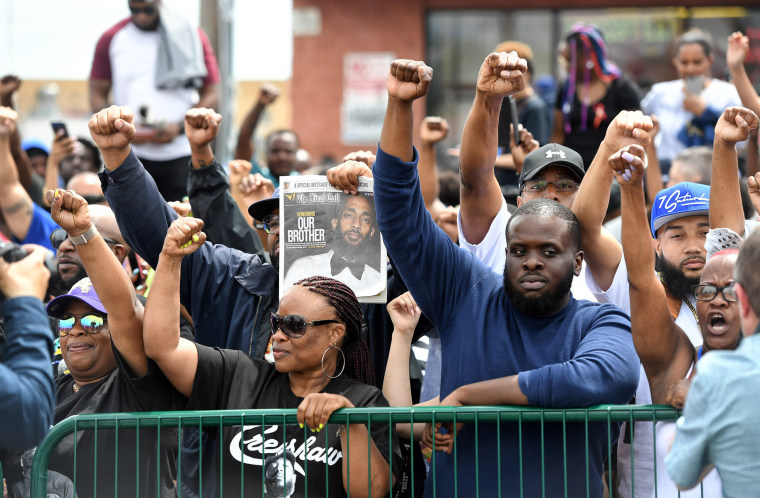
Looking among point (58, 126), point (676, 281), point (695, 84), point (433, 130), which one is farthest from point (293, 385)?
point (695, 84)

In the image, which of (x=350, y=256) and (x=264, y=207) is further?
(x=264, y=207)

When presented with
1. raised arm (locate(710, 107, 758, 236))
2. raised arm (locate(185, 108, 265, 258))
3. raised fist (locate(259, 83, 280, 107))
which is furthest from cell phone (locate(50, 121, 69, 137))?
raised arm (locate(710, 107, 758, 236))

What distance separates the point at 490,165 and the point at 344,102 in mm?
11308

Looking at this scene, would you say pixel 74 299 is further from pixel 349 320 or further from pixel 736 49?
pixel 736 49

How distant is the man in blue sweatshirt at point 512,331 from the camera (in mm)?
3748

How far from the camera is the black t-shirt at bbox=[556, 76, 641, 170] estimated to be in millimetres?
7641

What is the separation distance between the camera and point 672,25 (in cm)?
1488

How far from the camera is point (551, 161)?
4.87 metres

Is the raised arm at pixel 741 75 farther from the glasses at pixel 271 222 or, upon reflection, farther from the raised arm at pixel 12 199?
the raised arm at pixel 12 199

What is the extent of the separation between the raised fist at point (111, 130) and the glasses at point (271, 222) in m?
0.79

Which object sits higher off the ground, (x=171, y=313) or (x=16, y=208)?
(x=16, y=208)

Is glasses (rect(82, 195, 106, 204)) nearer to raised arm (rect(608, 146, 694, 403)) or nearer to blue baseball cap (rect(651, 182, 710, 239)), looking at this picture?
blue baseball cap (rect(651, 182, 710, 239))

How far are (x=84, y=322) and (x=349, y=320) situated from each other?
3.71ft

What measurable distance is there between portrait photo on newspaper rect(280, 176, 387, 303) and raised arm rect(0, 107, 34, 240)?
2.83 metres
